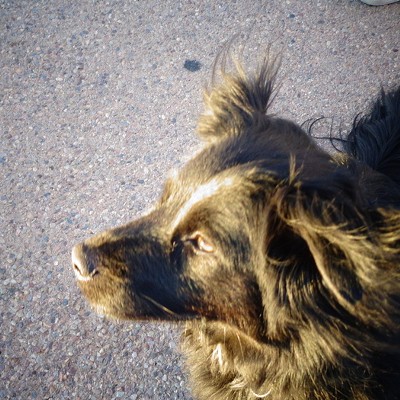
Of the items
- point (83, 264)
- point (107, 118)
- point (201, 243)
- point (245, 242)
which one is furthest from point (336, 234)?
point (107, 118)

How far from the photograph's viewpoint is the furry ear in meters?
2.23

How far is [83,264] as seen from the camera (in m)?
1.93

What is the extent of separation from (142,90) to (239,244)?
259 centimetres

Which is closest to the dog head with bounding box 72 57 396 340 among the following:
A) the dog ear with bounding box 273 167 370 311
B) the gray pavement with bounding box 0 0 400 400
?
the dog ear with bounding box 273 167 370 311

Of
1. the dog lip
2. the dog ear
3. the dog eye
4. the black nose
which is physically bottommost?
the dog lip

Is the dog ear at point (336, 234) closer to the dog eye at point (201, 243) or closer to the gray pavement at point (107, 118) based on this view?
the dog eye at point (201, 243)

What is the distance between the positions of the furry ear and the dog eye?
68cm

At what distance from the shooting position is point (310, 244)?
1.34 m

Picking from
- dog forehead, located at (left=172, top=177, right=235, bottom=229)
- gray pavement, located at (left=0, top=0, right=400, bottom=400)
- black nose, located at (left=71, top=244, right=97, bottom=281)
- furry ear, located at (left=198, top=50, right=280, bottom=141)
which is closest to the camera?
dog forehead, located at (left=172, top=177, right=235, bottom=229)

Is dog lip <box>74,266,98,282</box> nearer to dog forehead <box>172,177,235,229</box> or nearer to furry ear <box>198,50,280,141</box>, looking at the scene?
dog forehead <box>172,177,235,229</box>

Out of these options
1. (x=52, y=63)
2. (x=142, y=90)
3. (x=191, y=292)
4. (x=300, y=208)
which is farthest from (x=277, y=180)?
(x=52, y=63)

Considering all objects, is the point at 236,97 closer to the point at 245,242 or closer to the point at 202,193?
the point at 202,193

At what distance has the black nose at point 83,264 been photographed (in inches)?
75.6

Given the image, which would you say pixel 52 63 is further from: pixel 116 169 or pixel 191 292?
pixel 191 292
